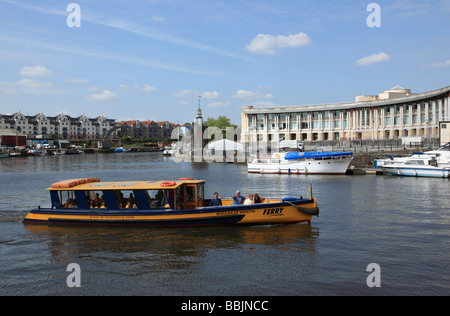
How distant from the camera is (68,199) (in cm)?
2559

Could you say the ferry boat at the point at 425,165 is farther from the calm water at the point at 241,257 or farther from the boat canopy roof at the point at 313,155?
the calm water at the point at 241,257

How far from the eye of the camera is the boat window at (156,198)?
24500 mm

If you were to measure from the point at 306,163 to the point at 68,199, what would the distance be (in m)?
47.1

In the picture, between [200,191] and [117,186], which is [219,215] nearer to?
[200,191]

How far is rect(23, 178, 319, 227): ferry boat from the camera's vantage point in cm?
2372

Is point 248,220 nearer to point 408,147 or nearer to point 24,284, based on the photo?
point 24,284

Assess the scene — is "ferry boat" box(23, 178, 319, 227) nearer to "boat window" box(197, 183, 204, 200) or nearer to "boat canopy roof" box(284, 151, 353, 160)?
"boat window" box(197, 183, 204, 200)

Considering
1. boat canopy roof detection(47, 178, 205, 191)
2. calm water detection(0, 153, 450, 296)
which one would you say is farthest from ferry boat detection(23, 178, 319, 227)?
calm water detection(0, 153, 450, 296)

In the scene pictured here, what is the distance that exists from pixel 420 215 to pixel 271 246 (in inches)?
525

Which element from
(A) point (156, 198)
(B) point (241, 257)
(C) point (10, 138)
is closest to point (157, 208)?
(A) point (156, 198)

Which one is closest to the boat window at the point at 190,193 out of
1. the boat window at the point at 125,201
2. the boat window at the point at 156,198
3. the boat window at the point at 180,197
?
the boat window at the point at 180,197

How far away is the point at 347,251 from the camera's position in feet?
64.8

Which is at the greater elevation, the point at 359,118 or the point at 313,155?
the point at 359,118
